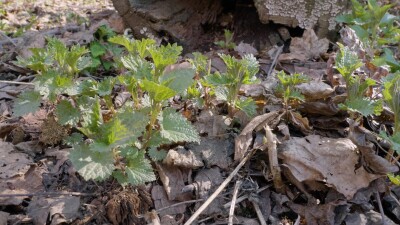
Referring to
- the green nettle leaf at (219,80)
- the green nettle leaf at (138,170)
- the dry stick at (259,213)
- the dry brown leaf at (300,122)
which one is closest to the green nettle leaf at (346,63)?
the dry brown leaf at (300,122)

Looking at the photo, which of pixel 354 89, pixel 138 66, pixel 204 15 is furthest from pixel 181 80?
pixel 204 15

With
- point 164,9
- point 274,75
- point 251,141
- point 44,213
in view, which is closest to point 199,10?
point 164,9

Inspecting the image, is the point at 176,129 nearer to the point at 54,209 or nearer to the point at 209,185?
the point at 209,185

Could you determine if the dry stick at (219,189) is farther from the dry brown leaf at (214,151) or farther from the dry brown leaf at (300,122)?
the dry brown leaf at (300,122)

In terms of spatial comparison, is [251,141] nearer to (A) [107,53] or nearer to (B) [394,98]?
(B) [394,98]

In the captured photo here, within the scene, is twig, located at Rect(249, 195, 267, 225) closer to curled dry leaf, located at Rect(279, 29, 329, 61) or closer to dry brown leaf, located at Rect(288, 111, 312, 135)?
dry brown leaf, located at Rect(288, 111, 312, 135)
